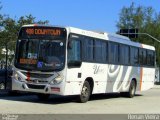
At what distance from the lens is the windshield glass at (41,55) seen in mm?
18625

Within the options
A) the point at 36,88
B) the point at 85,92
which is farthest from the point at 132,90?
the point at 36,88

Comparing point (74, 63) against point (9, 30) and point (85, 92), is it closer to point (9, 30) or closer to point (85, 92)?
point (85, 92)

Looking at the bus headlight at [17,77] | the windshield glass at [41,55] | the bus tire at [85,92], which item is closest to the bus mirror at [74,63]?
the windshield glass at [41,55]

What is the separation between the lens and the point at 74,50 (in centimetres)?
1923

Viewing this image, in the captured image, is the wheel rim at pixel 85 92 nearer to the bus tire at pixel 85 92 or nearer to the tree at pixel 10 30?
the bus tire at pixel 85 92

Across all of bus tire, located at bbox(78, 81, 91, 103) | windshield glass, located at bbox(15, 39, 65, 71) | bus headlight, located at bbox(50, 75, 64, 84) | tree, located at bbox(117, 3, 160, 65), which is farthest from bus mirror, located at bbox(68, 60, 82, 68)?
tree, located at bbox(117, 3, 160, 65)

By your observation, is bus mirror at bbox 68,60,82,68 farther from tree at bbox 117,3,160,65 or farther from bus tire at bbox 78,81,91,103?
tree at bbox 117,3,160,65

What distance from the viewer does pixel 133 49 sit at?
2631cm

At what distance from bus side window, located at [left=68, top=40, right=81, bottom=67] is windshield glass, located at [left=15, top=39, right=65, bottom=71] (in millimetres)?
295

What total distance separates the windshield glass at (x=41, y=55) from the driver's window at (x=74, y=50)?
0.96 ft

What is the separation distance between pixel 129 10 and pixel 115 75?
51799 mm

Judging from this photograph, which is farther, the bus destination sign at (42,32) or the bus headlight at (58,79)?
the bus destination sign at (42,32)

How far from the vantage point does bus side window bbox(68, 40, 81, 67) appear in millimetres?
18781

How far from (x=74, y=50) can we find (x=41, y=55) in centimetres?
135
